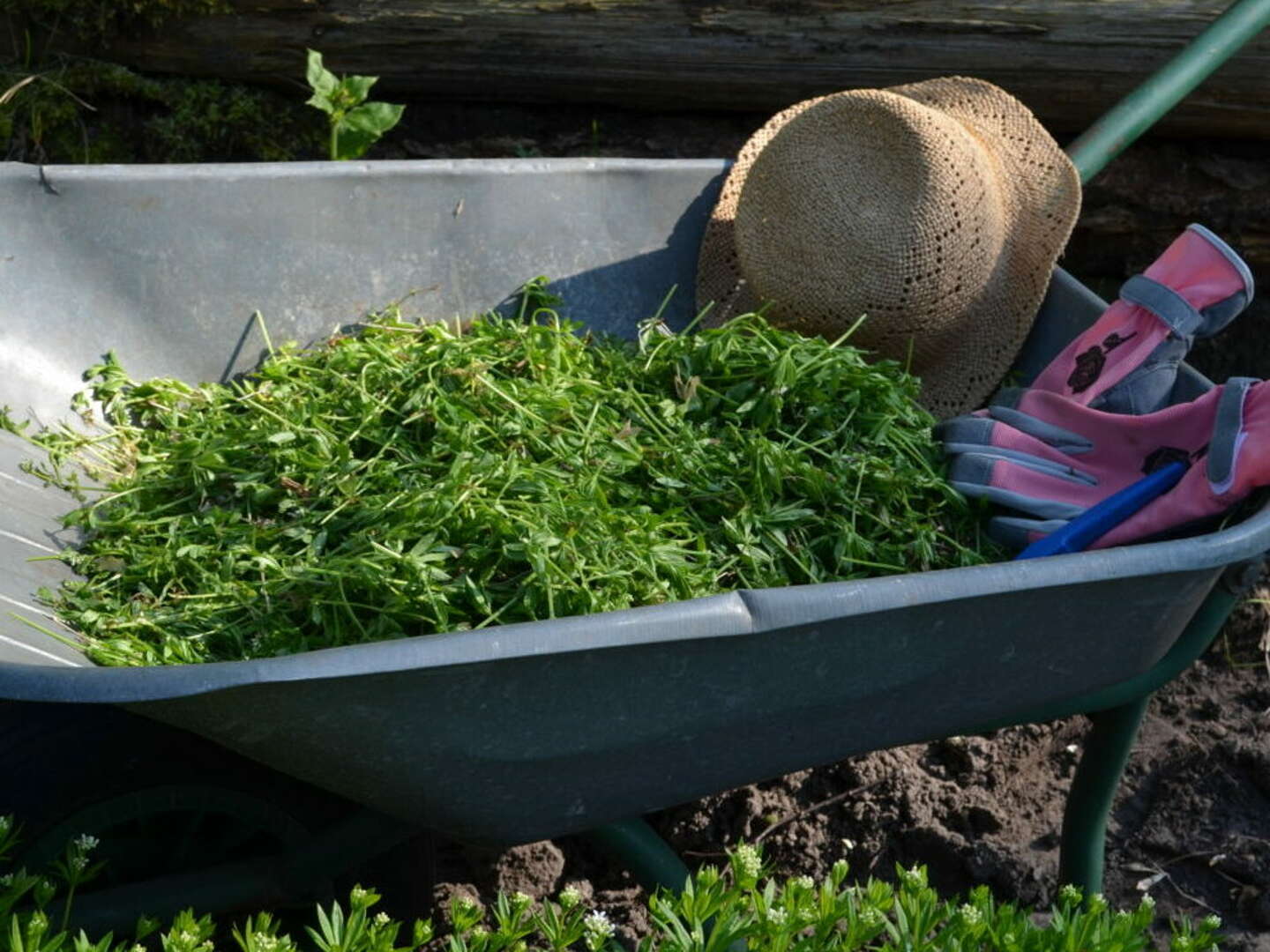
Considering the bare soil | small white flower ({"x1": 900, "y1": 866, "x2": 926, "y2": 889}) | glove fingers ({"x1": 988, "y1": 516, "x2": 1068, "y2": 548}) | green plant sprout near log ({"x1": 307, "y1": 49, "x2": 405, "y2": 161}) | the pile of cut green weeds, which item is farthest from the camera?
green plant sprout near log ({"x1": 307, "y1": 49, "x2": 405, "y2": 161})

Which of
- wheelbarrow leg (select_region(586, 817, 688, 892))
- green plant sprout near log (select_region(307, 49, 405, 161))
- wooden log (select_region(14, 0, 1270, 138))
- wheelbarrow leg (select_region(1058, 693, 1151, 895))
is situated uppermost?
wooden log (select_region(14, 0, 1270, 138))

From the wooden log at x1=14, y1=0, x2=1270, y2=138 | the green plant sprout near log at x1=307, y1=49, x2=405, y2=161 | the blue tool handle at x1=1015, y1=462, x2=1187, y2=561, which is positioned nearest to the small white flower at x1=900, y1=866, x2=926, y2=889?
the blue tool handle at x1=1015, y1=462, x2=1187, y2=561

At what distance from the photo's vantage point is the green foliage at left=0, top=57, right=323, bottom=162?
290 centimetres

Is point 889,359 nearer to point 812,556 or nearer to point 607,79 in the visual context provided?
point 812,556

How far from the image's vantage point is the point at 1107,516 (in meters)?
1.73

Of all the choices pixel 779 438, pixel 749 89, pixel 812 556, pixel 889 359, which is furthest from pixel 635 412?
pixel 749 89

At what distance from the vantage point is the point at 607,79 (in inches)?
115

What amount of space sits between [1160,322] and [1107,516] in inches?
13.3

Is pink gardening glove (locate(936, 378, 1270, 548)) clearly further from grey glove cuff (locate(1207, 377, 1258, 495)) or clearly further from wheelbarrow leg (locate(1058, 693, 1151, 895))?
wheelbarrow leg (locate(1058, 693, 1151, 895))

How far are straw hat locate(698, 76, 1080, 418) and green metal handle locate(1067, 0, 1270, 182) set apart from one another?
51 mm

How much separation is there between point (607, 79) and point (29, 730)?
69.0 inches

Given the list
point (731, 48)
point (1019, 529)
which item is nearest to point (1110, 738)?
point (1019, 529)

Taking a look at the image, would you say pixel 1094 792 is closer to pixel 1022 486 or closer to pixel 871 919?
pixel 1022 486

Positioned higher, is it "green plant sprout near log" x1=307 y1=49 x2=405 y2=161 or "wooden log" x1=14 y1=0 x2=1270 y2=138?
"wooden log" x1=14 y1=0 x2=1270 y2=138
